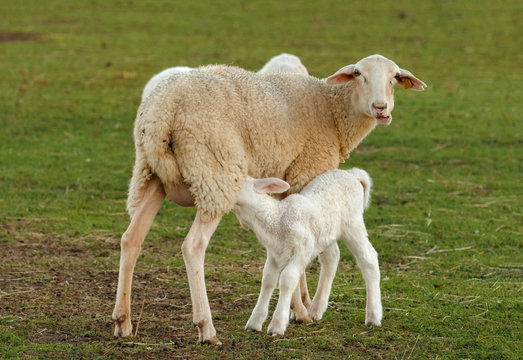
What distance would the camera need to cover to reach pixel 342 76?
24.0ft

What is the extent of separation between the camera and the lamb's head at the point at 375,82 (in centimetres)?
704

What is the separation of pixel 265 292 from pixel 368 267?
0.82m

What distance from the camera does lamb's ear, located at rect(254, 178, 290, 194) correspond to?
6.61 metres

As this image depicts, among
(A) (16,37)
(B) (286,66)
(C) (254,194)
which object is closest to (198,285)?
(C) (254,194)

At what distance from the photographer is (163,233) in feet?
31.4

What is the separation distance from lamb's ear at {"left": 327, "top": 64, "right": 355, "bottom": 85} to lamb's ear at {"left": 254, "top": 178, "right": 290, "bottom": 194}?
41.8 inches

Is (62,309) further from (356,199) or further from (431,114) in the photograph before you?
(431,114)

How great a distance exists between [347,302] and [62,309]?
2.24m

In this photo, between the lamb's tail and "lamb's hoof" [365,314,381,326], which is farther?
the lamb's tail

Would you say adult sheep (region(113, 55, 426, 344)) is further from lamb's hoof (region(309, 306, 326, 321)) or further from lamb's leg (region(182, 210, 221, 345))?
lamb's hoof (region(309, 306, 326, 321))

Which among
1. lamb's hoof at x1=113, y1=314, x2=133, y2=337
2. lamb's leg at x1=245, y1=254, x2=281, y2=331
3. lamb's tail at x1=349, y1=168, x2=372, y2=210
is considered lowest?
lamb's hoof at x1=113, y1=314, x2=133, y2=337

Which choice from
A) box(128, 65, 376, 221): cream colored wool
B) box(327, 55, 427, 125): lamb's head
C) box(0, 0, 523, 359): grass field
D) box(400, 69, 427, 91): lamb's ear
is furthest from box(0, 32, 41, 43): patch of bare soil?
box(400, 69, 427, 91): lamb's ear

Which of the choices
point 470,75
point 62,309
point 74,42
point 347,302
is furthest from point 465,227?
Result: point 74,42

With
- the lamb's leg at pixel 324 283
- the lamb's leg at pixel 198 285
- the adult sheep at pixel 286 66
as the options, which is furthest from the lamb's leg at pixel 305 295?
the adult sheep at pixel 286 66
